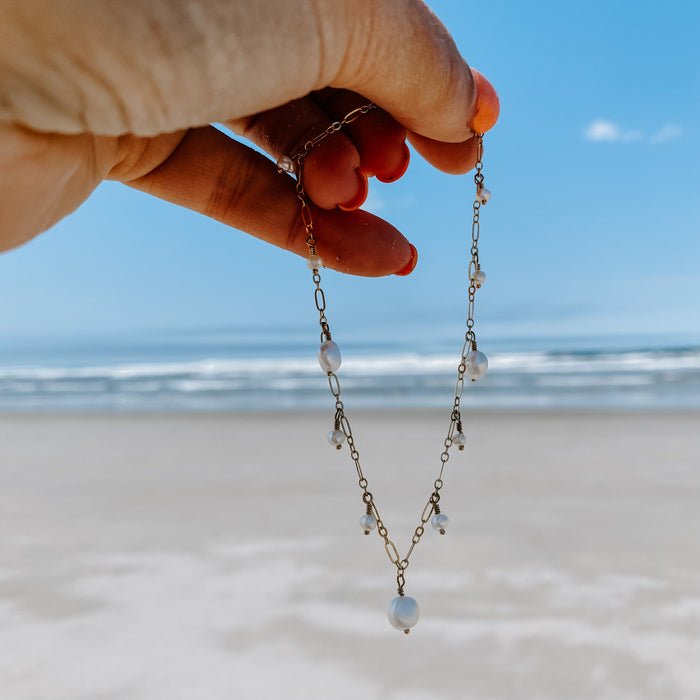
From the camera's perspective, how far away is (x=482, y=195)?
1.10 metres

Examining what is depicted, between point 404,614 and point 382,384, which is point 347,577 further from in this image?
point 382,384

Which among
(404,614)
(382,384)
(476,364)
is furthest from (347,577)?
(382,384)

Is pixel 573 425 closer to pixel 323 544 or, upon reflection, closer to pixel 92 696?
pixel 323 544

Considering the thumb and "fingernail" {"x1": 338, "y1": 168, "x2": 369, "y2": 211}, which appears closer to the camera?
the thumb

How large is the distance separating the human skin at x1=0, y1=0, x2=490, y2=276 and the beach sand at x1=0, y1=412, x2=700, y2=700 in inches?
32.4

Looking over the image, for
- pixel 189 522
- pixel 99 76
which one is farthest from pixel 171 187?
pixel 189 522

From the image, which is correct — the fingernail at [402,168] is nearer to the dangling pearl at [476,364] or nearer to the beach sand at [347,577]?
the dangling pearl at [476,364]

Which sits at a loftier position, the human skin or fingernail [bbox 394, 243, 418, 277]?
the human skin

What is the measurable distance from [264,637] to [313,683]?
18 centimetres

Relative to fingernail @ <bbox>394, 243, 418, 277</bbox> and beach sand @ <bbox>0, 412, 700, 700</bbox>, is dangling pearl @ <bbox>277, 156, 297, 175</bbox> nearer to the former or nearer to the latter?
fingernail @ <bbox>394, 243, 418, 277</bbox>

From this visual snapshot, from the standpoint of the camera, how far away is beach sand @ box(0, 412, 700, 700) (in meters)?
1.24

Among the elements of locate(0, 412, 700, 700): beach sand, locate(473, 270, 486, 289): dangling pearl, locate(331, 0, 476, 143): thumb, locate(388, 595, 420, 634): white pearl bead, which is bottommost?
locate(0, 412, 700, 700): beach sand

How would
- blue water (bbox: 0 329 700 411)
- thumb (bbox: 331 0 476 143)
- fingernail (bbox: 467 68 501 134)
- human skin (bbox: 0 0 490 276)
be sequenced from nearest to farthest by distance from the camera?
human skin (bbox: 0 0 490 276) < thumb (bbox: 331 0 476 143) < fingernail (bbox: 467 68 501 134) < blue water (bbox: 0 329 700 411)

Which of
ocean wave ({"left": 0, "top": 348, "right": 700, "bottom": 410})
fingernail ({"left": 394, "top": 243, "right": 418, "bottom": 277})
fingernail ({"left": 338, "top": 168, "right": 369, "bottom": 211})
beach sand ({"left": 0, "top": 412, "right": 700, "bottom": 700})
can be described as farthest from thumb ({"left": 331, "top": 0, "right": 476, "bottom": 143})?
ocean wave ({"left": 0, "top": 348, "right": 700, "bottom": 410})
